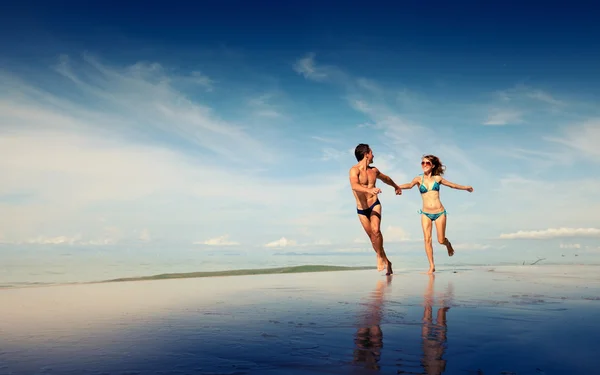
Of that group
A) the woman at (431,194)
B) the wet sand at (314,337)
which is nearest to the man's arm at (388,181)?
the woman at (431,194)

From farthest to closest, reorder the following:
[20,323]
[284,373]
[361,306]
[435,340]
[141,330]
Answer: [361,306]
[20,323]
[141,330]
[435,340]
[284,373]

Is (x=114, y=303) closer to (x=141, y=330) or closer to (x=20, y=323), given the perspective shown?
(x=20, y=323)

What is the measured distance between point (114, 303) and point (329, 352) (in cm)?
588

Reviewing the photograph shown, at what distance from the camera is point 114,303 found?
8.40 metres

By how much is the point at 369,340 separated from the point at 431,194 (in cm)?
1168

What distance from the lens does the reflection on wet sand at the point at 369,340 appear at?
3545 mm

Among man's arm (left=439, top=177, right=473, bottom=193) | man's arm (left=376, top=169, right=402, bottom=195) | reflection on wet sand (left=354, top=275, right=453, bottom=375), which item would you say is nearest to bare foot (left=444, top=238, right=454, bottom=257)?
man's arm (left=439, top=177, right=473, bottom=193)

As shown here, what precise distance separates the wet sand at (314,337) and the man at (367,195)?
6.00 metres

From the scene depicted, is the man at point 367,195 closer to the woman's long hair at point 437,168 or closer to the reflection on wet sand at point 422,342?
the woman's long hair at point 437,168

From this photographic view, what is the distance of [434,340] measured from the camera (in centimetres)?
424

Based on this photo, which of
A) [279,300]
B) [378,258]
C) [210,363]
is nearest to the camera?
[210,363]

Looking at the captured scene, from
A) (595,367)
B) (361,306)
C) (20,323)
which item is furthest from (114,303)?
(595,367)

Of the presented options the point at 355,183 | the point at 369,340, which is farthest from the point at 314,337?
the point at 355,183

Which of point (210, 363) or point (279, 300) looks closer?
point (210, 363)
